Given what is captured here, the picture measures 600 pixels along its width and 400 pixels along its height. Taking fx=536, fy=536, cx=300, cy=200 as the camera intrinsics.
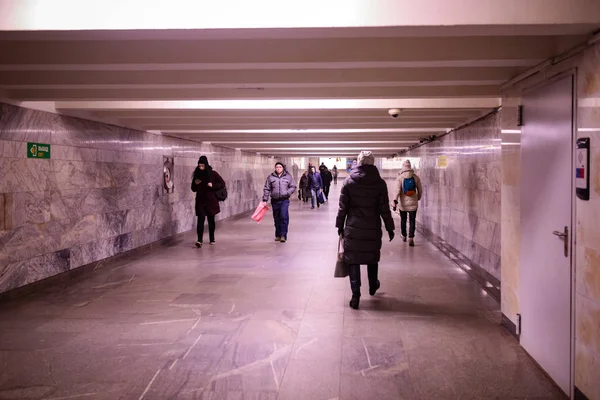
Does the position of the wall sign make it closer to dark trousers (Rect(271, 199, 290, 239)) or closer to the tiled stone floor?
the tiled stone floor

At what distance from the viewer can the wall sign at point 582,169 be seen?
3480 mm

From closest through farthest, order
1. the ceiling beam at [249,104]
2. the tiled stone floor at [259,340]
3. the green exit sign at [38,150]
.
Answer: the tiled stone floor at [259,340] → the green exit sign at [38,150] → the ceiling beam at [249,104]

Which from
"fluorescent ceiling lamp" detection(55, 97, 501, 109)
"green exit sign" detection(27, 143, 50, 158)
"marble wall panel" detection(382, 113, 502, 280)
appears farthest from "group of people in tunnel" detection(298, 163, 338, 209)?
"green exit sign" detection(27, 143, 50, 158)

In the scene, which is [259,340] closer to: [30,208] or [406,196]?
[30,208]

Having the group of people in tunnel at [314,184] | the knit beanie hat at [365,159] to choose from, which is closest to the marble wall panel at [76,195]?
the knit beanie hat at [365,159]

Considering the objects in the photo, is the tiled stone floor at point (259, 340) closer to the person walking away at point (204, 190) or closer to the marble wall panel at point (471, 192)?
the marble wall panel at point (471, 192)

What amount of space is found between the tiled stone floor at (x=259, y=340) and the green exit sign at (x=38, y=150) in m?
1.85

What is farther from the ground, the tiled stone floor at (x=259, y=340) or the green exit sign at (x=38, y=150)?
the green exit sign at (x=38, y=150)

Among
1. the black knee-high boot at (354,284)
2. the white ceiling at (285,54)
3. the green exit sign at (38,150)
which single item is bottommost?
the black knee-high boot at (354,284)

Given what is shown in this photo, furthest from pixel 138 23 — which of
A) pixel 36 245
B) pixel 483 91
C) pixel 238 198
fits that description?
pixel 238 198

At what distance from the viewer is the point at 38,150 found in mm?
7359

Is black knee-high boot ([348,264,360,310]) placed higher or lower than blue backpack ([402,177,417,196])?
lower

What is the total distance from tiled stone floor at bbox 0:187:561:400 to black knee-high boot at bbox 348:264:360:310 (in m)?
0.15

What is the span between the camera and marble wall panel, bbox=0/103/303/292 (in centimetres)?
681
